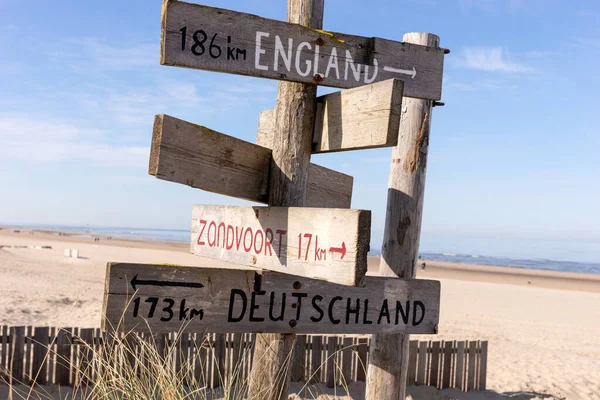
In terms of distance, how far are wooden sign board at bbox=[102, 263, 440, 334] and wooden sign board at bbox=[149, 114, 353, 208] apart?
0.40m

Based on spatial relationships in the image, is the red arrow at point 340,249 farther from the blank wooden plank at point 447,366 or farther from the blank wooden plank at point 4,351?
the blank wooden plank at point 447,366

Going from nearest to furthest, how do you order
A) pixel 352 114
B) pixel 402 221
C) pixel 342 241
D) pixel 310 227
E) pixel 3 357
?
pixel 342 241, pixel 310 227, pixel 352 114, pixel 402 221, pixel 3 357

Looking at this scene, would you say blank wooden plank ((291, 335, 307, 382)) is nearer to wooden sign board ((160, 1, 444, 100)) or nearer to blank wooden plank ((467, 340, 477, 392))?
blank wooden plank ((467, 340, 477, 392))

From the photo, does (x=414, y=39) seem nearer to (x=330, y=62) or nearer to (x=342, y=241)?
(x=330, y=62)

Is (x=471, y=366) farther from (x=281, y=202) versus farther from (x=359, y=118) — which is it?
(x=359, y=118)

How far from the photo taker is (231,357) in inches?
280

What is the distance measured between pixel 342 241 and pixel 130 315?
982mm

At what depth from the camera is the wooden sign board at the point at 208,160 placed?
2676 mm

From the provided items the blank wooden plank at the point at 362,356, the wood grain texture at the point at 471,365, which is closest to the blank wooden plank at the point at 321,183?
the blank wooden plank at the point at 362,356

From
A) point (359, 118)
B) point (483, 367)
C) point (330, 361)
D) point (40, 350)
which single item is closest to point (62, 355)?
point (40, 350)

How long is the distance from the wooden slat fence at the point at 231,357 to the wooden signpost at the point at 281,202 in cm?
340

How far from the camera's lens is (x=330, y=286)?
3.01 metres

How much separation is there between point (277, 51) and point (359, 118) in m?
0.53

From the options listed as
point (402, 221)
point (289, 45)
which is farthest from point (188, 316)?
point (402, 221)
